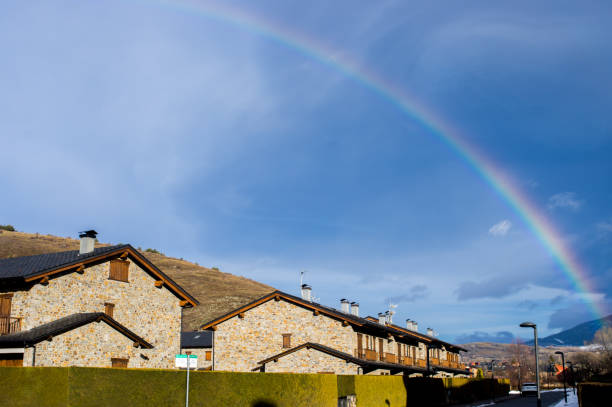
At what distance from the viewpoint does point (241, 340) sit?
48.2m

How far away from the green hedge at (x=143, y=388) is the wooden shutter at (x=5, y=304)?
42.9 ft

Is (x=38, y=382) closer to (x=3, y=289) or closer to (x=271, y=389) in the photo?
(x=271, y=389)

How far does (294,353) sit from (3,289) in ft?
70.1

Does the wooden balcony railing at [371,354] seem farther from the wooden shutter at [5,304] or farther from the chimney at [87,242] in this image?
the wooden shutter at [5,304]

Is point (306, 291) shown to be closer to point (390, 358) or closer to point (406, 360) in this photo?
point (390, 358)

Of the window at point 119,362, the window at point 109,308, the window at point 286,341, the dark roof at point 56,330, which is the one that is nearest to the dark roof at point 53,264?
the dark roof at point 56,330

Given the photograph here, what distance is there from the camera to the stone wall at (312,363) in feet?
149

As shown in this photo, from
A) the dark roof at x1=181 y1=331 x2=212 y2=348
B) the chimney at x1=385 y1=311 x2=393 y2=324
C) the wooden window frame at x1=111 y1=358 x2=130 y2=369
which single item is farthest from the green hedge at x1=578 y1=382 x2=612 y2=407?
the chimney at x1=385 y1=311 x2=393 y2=324

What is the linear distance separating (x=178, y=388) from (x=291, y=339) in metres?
25.2

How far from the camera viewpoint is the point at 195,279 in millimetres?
145000

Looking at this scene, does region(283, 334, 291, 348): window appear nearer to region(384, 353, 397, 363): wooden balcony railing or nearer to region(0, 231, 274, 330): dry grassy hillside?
region(384, 353, 397, 363): wooden balcony railing

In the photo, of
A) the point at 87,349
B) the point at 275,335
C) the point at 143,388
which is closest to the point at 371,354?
the point at 275,335

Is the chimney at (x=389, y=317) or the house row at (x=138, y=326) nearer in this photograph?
the house row at (x=138, y=326)

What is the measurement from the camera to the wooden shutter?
33562 mm
